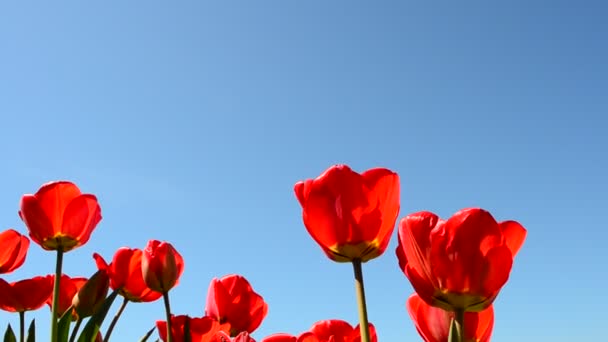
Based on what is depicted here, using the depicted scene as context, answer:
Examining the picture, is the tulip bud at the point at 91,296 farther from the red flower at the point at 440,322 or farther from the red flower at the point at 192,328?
the red flower at the point at 440,322

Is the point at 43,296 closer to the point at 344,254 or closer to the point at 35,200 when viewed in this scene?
the point at 35,200

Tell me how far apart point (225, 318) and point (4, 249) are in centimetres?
121

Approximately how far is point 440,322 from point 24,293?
2.07 meters

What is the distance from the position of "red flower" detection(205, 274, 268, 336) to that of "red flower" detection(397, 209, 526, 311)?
1314mm

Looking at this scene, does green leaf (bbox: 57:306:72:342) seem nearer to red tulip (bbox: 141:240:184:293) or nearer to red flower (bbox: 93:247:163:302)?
red flower (bbox: 93:247:163:302)

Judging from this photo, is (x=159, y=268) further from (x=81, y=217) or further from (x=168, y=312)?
(x=81, y=217)

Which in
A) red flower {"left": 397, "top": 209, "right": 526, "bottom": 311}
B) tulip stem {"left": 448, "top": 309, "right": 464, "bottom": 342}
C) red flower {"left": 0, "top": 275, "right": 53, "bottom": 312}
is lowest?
tulip stem {"left": 448, "top": 309, "right": 464, "bottom": 342}

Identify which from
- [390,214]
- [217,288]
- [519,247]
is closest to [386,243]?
[390,214]

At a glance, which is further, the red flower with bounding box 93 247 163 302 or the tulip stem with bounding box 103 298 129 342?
the red flower with bounding box 93 247 163 302

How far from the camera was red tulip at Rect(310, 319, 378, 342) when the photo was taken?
185cm

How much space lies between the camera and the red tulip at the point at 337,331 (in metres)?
1.85

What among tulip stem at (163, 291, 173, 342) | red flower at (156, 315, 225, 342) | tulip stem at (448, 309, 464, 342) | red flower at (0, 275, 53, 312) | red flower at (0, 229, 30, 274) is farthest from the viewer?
red flower at (0, 229, 30, 274)

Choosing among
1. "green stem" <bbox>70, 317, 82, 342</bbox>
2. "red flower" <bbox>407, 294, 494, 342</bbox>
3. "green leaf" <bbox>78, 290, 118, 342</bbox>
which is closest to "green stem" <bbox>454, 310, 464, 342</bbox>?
"red flower" <bbox>407, 294, 494, 342</bbox>

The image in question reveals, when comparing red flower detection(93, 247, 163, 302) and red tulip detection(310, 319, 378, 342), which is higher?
red flower detection(93, 247, 163, 302)
